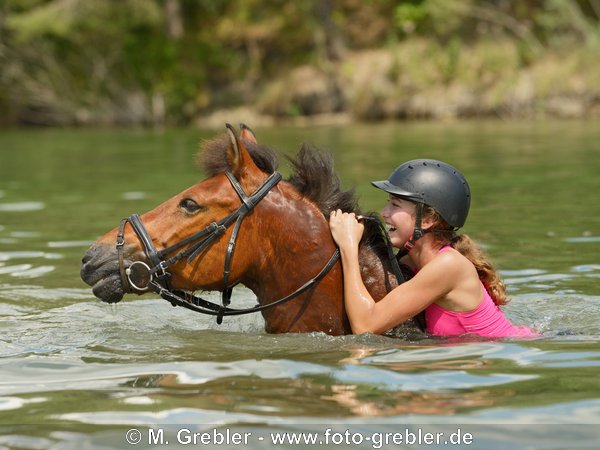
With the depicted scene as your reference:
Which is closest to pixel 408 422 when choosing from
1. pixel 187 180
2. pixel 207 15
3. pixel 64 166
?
pixel 187 180

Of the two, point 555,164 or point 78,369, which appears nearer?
point 78,369

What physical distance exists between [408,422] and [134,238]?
83.8 inches

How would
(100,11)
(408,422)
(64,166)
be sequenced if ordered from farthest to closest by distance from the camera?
(100,11), (64,166), (408,422)

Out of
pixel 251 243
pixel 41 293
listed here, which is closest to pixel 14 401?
pixel 251 243

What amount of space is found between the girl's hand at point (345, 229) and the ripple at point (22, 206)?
9871 millimetres

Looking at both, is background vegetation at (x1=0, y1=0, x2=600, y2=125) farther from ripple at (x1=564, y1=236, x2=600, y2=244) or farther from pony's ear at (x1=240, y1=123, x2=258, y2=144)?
pony's ear at (x1=240, y1=123, x2=258, y2=144)

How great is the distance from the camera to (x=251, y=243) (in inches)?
246

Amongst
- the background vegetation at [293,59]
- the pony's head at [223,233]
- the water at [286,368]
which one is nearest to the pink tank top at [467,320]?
the water at [286,368]

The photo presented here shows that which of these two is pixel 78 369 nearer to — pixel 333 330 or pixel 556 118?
pixel 333 330

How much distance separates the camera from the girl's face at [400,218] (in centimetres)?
641

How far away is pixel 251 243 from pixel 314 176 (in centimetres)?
61

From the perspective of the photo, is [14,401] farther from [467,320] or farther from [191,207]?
[467,320]

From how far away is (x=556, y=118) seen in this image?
36250 millimetres

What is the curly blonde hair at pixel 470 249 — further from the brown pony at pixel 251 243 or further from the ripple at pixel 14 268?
the ripple at pixel 14 268
